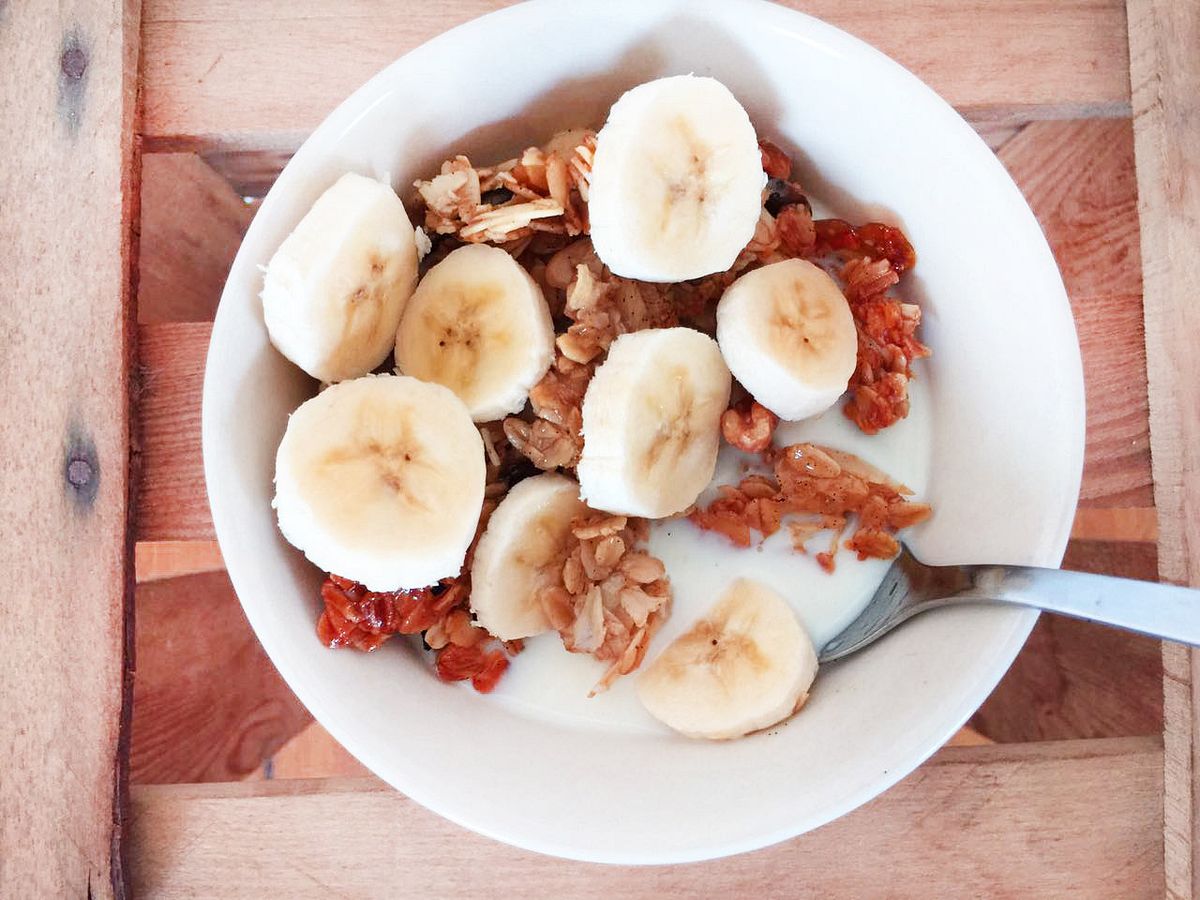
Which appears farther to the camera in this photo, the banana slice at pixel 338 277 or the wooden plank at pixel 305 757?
the wooden plank at pixel 305 757

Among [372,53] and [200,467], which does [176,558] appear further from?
[372,53]

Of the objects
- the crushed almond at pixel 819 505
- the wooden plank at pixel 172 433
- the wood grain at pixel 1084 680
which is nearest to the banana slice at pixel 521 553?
the crushed almond at pixel 819 505

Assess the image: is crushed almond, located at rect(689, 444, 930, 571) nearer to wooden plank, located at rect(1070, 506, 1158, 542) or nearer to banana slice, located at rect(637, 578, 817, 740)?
banana slice, located at rect(637, 578, 817, 740)

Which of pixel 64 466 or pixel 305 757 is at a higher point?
pixel 64 466

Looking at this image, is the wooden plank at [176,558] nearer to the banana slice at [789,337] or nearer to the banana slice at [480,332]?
the banana slice at [480,332]

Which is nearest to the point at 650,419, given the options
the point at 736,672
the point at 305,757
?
the point at 736,672

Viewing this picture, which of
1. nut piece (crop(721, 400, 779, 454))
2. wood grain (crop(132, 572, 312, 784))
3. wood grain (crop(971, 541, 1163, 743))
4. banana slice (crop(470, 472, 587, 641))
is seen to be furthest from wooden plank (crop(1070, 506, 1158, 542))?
wood grain (crop(132, 572, 312, 784))
